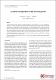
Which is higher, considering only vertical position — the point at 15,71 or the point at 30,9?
the point at 30,9

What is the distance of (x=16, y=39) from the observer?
11.7 ft

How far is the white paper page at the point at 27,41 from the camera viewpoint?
3.56 meters

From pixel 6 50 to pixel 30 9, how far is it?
2.42ft

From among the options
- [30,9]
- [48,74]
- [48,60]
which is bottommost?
[48,74]

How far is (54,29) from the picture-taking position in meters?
3.61

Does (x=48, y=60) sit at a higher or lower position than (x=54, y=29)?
lower

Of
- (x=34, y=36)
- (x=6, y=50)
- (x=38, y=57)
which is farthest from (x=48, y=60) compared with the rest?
(x=6, y=50)

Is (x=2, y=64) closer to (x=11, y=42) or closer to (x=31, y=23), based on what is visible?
(x=11, y=42)

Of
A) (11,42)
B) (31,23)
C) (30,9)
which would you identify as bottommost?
(11,42)

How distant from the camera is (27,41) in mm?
3566

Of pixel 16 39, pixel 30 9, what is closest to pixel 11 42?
pixel 16 39

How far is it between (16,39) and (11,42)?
0.09 m

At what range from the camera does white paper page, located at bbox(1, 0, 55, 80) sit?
3.56 meters

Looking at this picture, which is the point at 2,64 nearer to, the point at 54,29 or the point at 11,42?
the point at 11,42
